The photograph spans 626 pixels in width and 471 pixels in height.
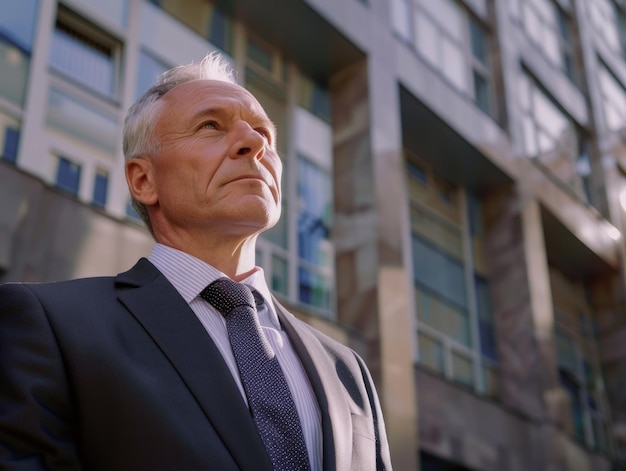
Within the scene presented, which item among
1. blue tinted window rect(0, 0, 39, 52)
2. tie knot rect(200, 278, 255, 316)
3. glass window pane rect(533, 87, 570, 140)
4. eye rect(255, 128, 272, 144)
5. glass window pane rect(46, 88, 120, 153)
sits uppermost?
glass window pane rect(533, 87, 570, 140)

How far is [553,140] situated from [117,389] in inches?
634

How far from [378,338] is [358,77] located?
354 cm

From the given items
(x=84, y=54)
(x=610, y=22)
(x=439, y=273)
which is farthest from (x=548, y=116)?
(x=84, y=54)

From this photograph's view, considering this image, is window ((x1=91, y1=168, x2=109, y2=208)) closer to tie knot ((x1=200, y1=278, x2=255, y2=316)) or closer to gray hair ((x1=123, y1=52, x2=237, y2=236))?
gray hair ((x1=123, y1=52, x2=237, y2=236))

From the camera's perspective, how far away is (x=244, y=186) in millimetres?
2150

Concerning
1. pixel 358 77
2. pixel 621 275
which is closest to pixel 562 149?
pixel 621 275

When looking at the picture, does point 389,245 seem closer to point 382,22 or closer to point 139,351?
point 382,22

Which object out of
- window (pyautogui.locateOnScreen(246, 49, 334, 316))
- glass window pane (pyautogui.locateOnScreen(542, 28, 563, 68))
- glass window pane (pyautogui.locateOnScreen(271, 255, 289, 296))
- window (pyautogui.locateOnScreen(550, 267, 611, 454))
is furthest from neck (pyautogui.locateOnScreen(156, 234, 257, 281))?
glass window pane (pyautogui.locateOnScreen(542, 28, 563, 68))

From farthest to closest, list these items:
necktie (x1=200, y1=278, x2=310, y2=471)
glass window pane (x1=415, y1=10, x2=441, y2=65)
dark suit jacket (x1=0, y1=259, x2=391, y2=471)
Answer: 1. glass window pane (x1=415, y1=10, x2=441, y2=65)
2. necktie (x1=200, y1=278, x2=310, y2=471)
3. dark suit jacket (x1=0, y1=259, x2=391, y2=471)

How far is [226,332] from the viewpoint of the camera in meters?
1.98

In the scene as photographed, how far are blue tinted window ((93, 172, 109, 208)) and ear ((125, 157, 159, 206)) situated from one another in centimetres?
551

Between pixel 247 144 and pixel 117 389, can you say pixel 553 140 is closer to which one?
pixel 247 144

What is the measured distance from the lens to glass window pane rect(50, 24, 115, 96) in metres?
8.05

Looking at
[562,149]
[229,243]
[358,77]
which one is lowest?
[229,243]
